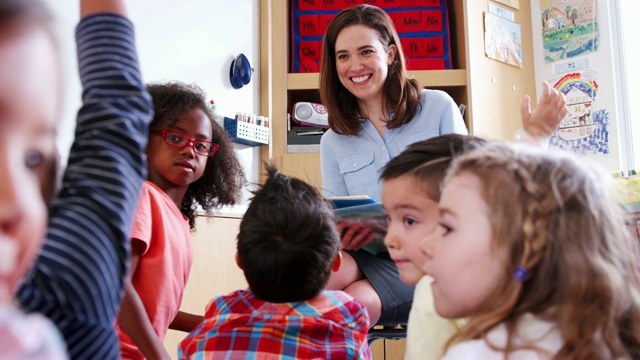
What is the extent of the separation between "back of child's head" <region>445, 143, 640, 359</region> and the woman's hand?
2.03 feet

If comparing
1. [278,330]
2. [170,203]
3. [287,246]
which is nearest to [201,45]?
[170,203]

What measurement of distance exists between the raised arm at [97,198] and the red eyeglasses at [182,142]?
998mm

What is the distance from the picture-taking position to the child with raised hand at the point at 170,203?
1101mm

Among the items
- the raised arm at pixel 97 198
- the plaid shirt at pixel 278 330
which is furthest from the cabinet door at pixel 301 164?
the raised arm at pixel 97 198

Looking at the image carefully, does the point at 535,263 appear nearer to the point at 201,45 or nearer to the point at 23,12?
the point at 23,12

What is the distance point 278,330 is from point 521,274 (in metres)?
0.41

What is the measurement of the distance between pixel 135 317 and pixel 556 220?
73cm

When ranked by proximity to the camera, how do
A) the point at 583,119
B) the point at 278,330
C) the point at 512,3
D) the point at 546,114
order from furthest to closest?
the point at 512,3 < the point at 583,119 < the point at 546,114 < the point at 278,330

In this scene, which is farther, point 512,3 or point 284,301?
point 512,3

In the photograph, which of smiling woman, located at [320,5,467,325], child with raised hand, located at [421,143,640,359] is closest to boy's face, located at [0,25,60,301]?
child with raised hand, located at [421,143,640,359]

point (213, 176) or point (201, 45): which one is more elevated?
point (201, 45)

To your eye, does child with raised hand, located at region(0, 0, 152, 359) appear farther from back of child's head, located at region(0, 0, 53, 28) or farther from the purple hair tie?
the purple hair tie

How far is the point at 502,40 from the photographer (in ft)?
9.18

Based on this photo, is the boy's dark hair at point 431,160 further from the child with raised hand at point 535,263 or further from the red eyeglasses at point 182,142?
the red eyeglasses at point 182,142
